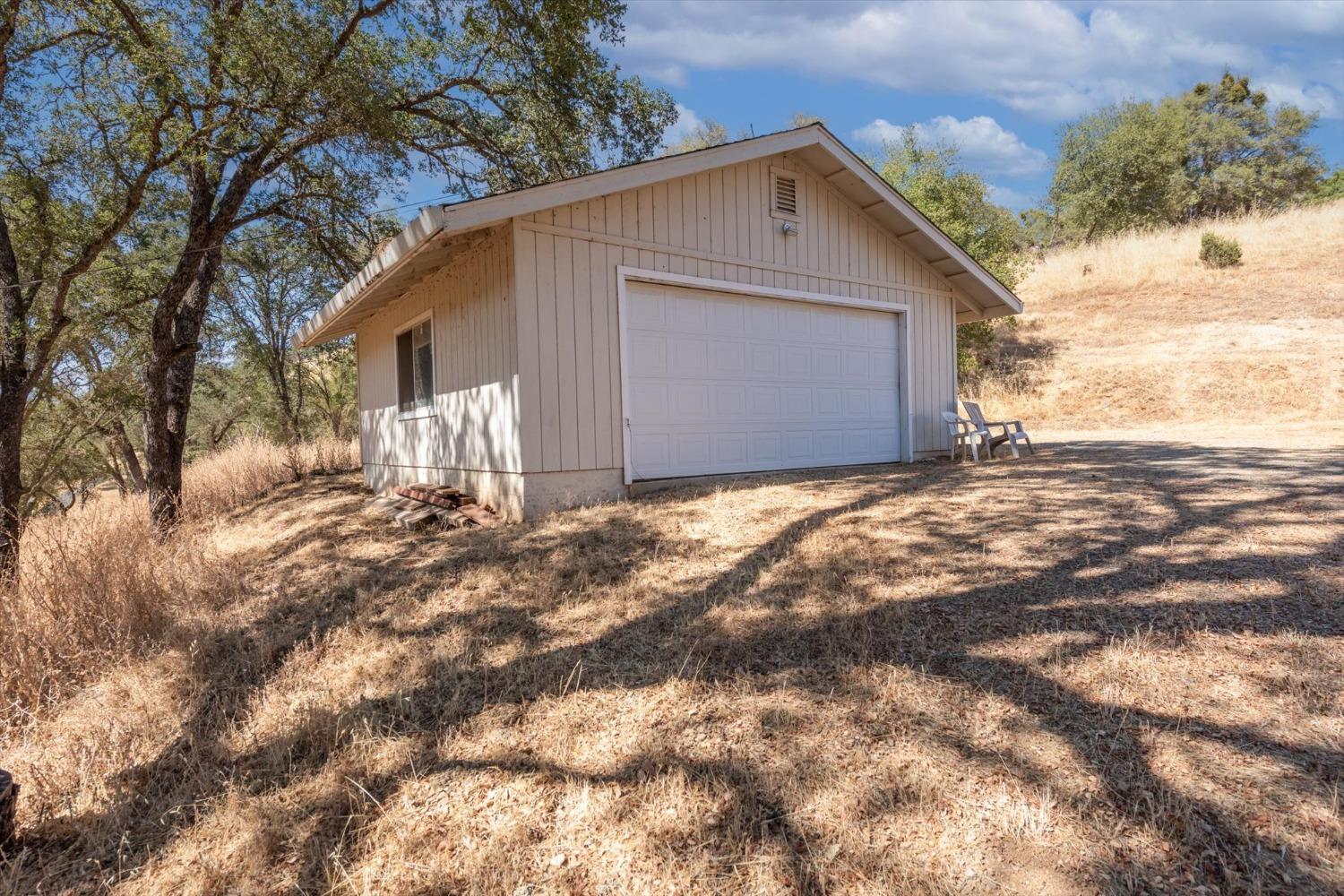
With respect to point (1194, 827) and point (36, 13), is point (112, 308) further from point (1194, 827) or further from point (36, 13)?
point (1194, 827)

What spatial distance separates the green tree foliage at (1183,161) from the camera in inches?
870

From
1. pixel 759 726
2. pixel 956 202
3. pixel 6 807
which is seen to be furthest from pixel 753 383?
pixel 956 202

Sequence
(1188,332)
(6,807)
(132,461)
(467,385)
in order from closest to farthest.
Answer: (6,807), (467,385), (132,461), (1188,332)

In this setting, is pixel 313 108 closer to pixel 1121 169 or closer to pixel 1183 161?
pixel 1121 169

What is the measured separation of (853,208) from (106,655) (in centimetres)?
851

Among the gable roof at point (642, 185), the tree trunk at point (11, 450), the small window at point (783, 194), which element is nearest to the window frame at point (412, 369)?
the gable roof at point (642, 185)

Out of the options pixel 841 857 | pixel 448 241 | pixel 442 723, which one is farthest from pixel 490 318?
pixel 841 857

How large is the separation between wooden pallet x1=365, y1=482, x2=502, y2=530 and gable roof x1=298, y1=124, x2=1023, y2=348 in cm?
228

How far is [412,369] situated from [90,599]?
526cm

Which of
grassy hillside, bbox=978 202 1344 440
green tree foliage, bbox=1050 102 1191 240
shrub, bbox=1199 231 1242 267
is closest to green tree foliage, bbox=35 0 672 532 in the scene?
grassy hillside, bbox=978 202 1344 440

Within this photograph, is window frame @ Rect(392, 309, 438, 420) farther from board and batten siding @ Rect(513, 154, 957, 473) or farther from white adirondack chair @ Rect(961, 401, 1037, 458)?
white adirondack chair @ Rect(961, 401, 1037, 458)

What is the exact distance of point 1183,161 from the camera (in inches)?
1015

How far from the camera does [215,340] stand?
1559 cm

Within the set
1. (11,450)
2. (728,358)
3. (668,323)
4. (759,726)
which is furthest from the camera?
(728,358)
